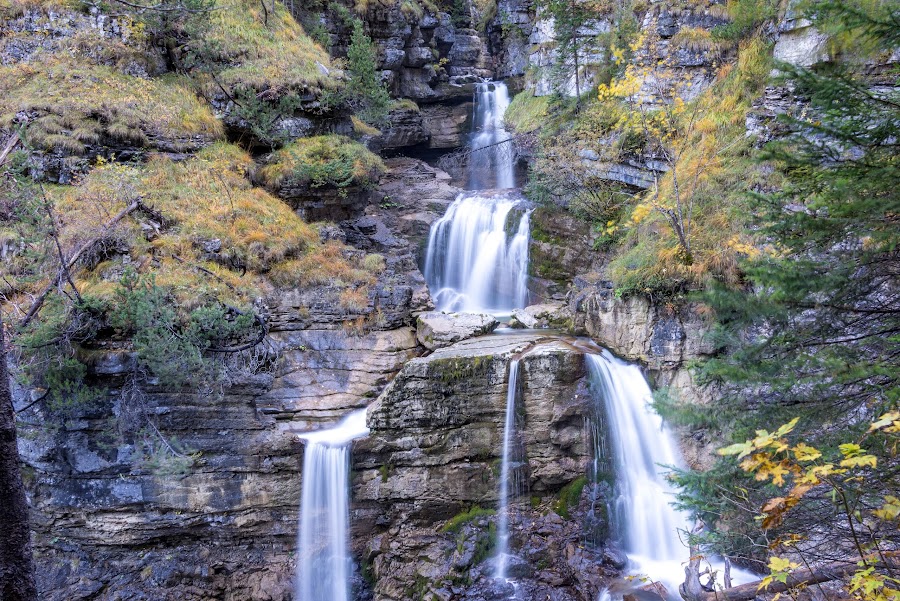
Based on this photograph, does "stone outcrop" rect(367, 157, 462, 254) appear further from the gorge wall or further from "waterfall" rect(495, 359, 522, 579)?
"waterfall" rect(495, 359, 522, 579)

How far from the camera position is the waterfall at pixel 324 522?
34.1 ft

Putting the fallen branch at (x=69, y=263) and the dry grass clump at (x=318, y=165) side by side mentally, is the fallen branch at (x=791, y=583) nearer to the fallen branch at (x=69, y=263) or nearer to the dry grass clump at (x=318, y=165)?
the fallen branch at (x=69, y=263)

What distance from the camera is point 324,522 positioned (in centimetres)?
1047

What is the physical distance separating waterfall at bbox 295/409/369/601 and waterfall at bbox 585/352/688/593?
4819 mm

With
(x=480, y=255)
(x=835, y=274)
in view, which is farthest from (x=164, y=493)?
(x=835, y=274)

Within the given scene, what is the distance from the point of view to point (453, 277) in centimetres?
1600

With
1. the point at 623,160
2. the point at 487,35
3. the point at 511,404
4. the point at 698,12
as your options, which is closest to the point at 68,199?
the point at 511,404

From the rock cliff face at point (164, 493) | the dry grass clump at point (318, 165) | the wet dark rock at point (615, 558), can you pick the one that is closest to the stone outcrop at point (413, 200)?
the dry grass clump at point (318, 165)

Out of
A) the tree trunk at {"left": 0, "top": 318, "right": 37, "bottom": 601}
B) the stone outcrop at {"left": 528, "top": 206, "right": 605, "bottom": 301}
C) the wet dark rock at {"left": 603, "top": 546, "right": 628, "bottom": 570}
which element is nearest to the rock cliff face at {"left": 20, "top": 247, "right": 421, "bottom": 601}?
the tree trunk at {"left": 0, "top": 318, "right": 37, "bottom": 601}

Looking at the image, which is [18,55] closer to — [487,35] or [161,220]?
[161,220]

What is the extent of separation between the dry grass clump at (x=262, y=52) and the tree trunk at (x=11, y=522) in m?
12.1

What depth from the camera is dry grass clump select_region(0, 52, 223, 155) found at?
1252cm

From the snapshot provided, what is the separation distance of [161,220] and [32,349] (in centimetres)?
398

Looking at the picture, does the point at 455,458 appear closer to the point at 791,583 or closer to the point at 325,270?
the point at 325,270
